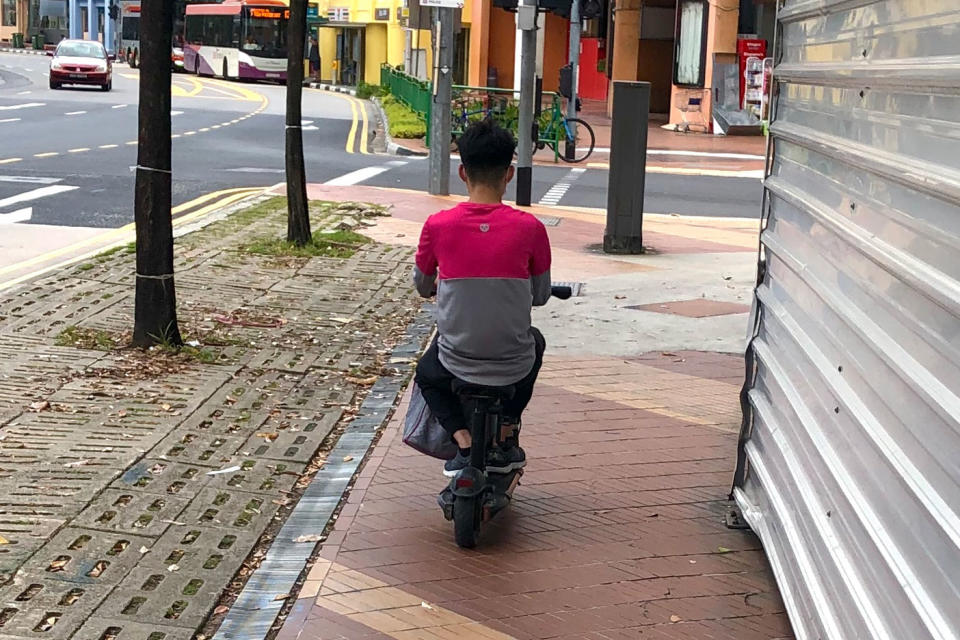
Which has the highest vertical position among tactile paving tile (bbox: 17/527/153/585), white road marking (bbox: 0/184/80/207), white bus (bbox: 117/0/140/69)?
white bus (bbox: 117/0/140/69)

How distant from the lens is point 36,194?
16172 millimetres

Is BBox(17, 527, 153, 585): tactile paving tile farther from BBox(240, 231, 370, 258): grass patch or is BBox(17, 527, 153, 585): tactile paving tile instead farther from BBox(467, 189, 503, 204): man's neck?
BBox(240, 231, 370, 258): grass patch

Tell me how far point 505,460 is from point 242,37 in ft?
166

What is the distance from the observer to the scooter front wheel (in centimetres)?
501

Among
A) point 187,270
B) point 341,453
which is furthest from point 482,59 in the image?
point 341,453

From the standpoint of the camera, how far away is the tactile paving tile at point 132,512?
510 centimetres

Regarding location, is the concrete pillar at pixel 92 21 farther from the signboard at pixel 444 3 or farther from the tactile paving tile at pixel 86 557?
the tactile paving tile at pixel 86 557

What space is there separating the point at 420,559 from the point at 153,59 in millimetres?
3958

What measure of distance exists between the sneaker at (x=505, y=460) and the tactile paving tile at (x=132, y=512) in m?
1.21

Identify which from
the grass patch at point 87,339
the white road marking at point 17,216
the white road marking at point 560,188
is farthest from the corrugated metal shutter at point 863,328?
the white road marking at point 560,188

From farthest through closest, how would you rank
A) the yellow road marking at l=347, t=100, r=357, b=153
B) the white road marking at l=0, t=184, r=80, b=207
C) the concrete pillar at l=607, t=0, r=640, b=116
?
the concrete pillar at l=607, t=0, r=640, b=116 → the yellow road marking at l=347, t=100, r=357, b=153 → the white road marking at l=0, t=184, r=80, b=207

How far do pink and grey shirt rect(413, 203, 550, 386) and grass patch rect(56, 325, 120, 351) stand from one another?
356cm

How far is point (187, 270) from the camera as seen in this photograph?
427 inches

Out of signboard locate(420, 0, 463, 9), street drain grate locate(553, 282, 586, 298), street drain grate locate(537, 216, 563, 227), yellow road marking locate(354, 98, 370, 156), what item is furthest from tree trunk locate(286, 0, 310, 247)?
yellow road marking locate(354, 98, 370, 156)
